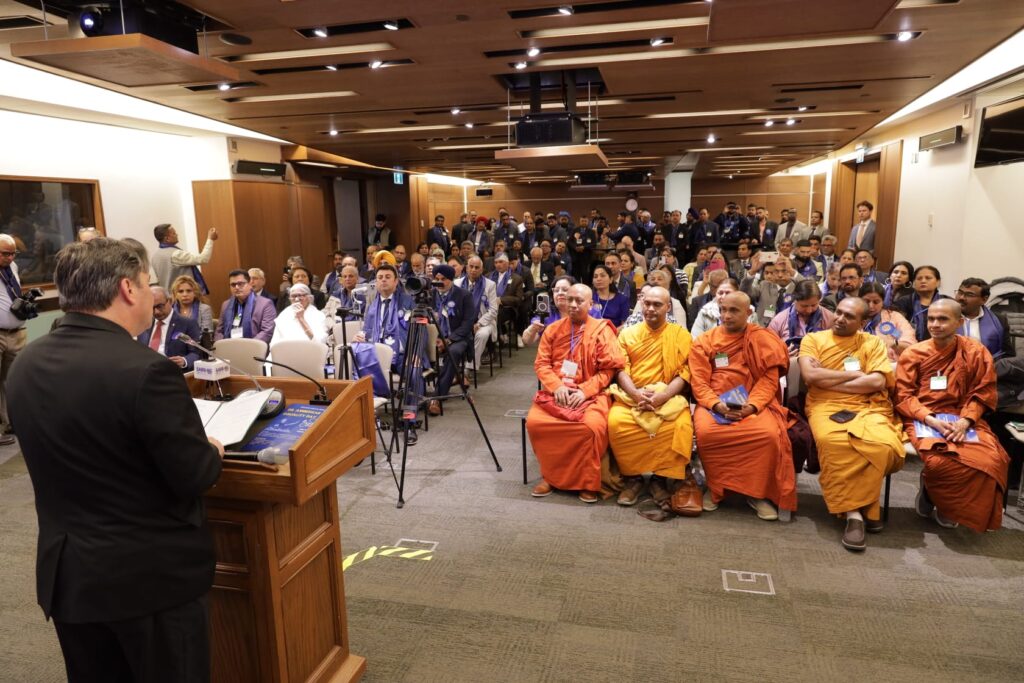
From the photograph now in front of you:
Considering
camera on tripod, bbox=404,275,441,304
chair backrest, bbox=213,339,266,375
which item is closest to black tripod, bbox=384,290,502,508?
camera on tripod, bbox=404,275,441,304

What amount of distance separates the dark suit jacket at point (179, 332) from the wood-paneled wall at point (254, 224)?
200 inches

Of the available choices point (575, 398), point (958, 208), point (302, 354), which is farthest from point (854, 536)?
point (958, 208)

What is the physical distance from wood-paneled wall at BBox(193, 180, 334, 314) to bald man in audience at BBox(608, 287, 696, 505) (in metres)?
7.39

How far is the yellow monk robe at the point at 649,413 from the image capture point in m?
3.72

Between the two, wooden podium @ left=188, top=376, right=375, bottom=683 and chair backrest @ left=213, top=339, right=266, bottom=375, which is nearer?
wooden podium @ left=188, top=376, right=375, bottom=683

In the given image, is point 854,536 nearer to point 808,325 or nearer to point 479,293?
point 808,325

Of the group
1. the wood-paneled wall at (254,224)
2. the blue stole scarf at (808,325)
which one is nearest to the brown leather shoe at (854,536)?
the blue stole scarf at (808,325)

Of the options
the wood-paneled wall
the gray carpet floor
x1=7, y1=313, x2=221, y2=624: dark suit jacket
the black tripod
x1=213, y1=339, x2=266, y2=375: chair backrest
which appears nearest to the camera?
x1=7, y1=313, x2=221, y2=624: dark suit jacket

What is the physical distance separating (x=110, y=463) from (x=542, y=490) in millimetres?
2810

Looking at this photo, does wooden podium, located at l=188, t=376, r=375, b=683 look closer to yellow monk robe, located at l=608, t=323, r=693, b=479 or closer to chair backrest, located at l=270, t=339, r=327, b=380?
yellow monk robe, located at l=608, t=323, r=693, b=479

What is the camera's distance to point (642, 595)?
284 centimetres

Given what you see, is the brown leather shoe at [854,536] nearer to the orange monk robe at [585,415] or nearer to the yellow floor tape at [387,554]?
the orange monk robe at [585,415]

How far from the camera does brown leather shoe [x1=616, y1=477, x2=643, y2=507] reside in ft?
12.3

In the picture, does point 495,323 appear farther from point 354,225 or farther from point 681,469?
point 354,225
